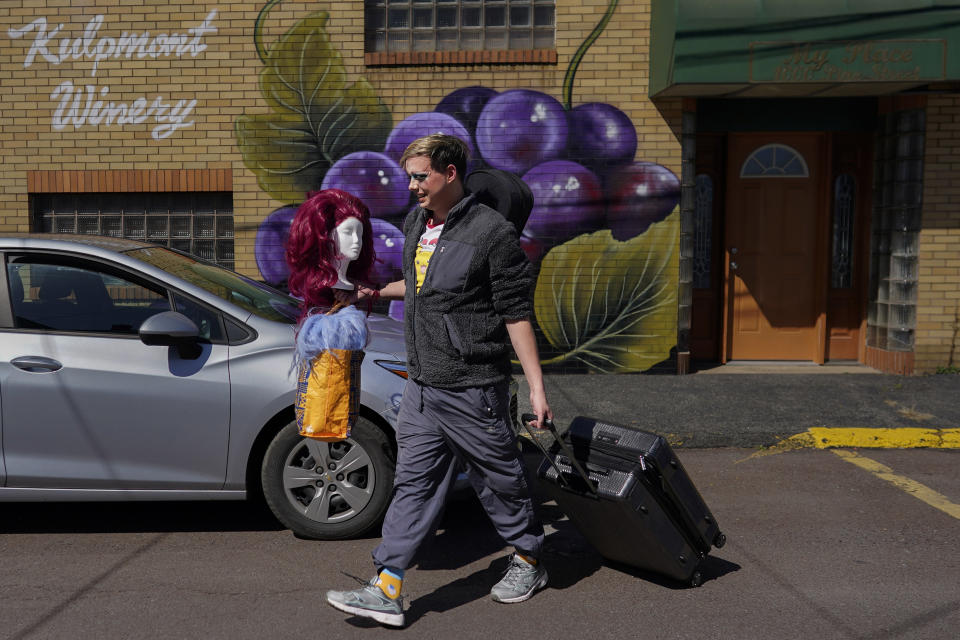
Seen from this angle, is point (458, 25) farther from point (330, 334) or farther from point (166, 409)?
point (330, 334)

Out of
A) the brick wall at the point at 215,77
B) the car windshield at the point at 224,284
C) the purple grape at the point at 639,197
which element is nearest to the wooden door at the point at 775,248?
the purple grape at the point at 639,197

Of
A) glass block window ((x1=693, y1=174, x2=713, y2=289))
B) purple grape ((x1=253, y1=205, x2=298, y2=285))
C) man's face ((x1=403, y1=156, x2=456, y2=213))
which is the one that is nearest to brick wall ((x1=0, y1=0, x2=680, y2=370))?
purple grape ((x1=253, y1=205, x2=298, y2=285))

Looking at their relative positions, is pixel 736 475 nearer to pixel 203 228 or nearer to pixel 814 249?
pixel 814 249

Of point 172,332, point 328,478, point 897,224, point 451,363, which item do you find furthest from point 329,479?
point 897,224

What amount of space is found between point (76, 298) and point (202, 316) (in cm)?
65

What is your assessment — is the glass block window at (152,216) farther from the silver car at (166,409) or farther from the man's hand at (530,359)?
the man's hand at (530,359)

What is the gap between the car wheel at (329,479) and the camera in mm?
4285

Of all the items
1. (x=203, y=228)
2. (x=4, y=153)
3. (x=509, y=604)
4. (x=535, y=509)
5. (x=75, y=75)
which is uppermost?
(x=75, y=75)

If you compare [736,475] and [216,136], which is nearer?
[736,475]

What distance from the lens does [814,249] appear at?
925 cm

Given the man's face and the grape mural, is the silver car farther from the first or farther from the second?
the grape mural

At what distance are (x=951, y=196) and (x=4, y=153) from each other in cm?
930

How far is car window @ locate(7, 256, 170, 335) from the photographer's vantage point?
14.5ft

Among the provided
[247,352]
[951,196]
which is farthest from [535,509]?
[951,196]
